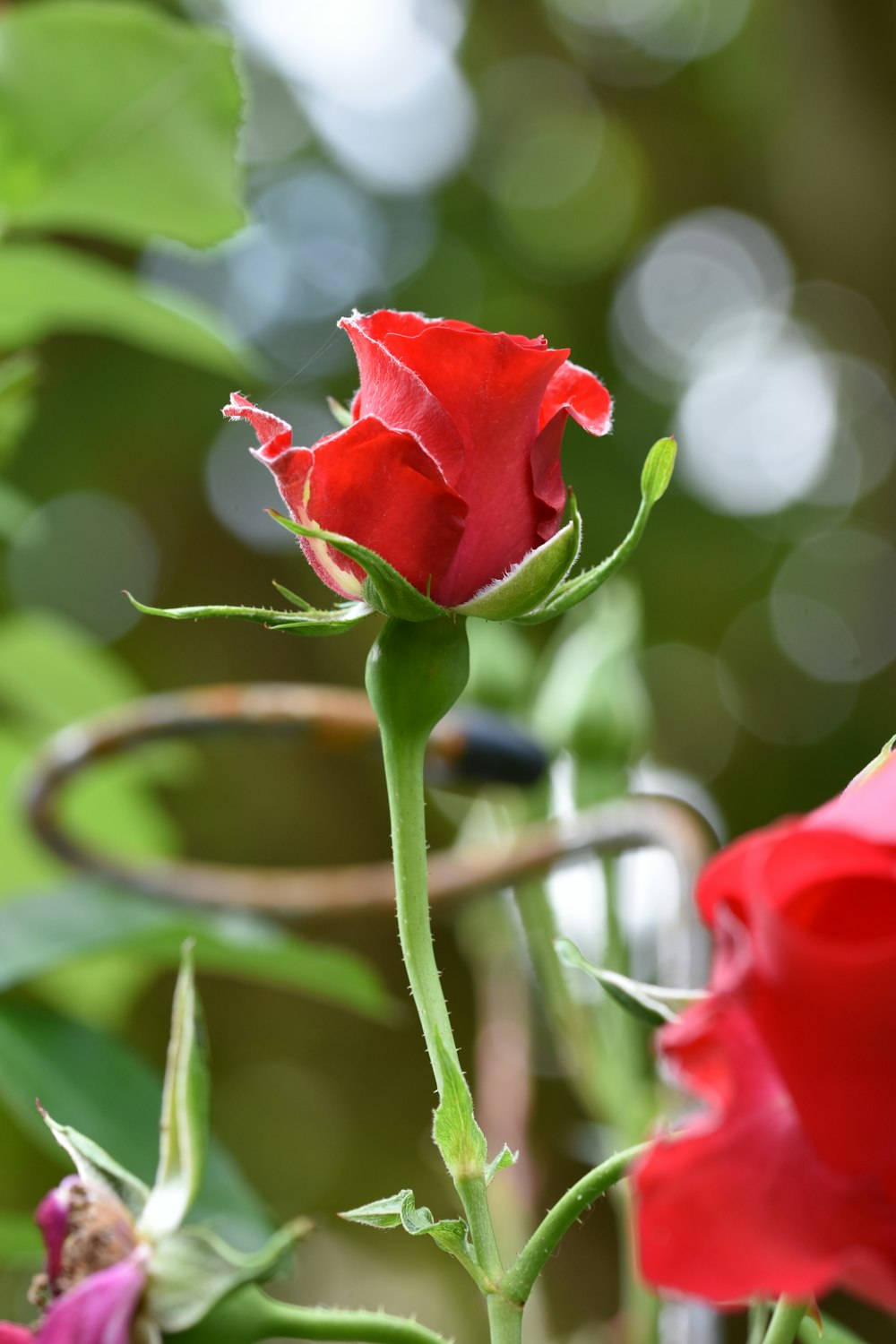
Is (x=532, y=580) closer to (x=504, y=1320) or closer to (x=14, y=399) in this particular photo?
(x=504, y=1320)

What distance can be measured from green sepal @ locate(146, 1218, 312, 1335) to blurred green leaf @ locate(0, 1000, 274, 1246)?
0.50ft

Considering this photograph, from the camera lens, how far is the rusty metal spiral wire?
38 centimetres

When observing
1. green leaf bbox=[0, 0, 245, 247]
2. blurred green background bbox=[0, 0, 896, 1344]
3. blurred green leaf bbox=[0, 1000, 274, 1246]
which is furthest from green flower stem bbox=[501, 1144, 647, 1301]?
blurred green background bbox=[0, 0, 896, 1344]

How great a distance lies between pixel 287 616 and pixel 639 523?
0.04 metres

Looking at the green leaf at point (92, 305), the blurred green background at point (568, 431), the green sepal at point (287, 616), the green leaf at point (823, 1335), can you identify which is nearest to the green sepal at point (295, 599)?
the green sepal at point (287, 616)

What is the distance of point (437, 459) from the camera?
0.16 m

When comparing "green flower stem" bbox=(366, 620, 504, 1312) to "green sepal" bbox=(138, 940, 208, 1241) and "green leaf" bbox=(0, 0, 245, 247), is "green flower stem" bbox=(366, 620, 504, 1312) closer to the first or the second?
"green sepal" bbox=(138, 940, 208, 1241)

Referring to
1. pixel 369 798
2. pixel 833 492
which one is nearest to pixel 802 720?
pixel 833 492

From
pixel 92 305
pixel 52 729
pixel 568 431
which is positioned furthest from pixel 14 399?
pixel 568 431

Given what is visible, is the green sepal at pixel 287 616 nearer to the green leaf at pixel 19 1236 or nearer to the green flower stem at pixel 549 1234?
the green flower stem at pixel 549 1234

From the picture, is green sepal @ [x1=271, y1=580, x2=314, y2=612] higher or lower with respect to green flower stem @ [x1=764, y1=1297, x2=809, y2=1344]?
higher

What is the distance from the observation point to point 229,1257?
0.47 feet

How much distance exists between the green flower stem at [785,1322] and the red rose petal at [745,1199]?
36mm

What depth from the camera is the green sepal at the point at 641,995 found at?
0.46 ft
